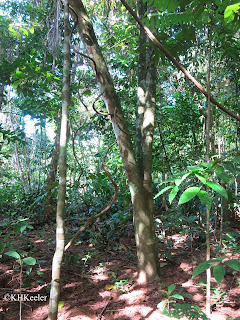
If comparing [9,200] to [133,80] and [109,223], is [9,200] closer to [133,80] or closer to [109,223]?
[109,223]

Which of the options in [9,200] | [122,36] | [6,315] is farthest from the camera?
[9,200]

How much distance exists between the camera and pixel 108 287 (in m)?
2.93

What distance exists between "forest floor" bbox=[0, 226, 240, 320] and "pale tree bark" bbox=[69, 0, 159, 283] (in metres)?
0.24

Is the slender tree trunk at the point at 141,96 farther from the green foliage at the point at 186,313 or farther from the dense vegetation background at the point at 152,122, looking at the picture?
the green foliage at the point at 186,313

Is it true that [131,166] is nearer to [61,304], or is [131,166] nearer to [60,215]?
[60,215]

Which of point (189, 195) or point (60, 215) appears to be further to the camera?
point (60, 215)

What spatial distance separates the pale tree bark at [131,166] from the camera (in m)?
2.76

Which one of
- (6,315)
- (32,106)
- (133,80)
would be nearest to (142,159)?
(6,315)

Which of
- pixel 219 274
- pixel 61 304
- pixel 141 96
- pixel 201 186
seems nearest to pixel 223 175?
pixel 201 186

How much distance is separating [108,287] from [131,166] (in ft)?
4.65

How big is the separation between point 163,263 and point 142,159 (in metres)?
1.44

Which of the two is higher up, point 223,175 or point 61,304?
point 223,175

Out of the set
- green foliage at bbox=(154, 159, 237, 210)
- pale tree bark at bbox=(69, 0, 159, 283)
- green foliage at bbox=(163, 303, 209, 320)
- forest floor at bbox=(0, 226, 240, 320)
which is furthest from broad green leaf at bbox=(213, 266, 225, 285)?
pale tree bark at bbox=(69, 0, 159, 283)

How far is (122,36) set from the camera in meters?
6.05
